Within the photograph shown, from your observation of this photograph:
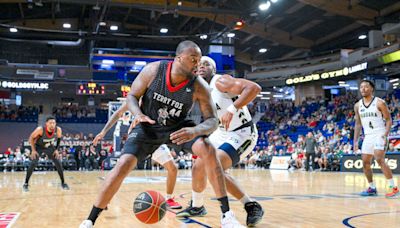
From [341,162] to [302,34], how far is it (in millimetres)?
14859

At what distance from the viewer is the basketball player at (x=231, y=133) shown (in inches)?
185

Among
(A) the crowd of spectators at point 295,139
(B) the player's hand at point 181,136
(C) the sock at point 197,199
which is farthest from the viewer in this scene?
(A) the crowd of spectators at point 295,139

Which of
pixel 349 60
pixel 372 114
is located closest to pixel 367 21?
pixel 349 60

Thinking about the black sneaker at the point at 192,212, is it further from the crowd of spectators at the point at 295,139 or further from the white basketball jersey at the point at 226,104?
the crowd of spectators at the point at 295,139

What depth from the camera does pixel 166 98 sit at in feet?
13.4

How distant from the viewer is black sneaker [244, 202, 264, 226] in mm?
4562

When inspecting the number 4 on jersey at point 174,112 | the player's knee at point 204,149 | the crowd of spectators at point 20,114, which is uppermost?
the crowd of spectators at point 20,114

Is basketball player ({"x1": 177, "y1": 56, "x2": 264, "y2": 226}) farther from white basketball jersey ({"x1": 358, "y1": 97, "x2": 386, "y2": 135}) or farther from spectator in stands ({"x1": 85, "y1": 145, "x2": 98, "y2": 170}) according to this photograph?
spectator in stands ({"x1": 85, "y1": 145, "x2": 98, "y2": 170})

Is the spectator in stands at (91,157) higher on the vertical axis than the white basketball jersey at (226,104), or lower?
lower

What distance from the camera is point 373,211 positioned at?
19.1ft

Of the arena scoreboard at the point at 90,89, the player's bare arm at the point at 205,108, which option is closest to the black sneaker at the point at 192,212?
the player's bare arm at the point at 205,108

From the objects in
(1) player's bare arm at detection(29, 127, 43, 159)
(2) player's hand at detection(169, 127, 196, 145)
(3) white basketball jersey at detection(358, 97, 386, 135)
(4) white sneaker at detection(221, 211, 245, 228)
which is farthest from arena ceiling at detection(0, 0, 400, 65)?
(4) white sneaker at detection(221, 211, 245, 228)

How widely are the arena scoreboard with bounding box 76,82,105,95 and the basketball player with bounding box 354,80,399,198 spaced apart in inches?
899

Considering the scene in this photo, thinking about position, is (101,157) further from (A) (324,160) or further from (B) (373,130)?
(B) (373,130)
